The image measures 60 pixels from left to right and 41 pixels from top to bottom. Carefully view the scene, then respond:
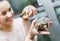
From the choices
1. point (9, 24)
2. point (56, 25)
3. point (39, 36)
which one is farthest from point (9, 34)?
point (56, 25)

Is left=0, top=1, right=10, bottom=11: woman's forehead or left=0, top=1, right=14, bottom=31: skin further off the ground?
left=0, top=1, right=10, bottom=11: woman's forehead

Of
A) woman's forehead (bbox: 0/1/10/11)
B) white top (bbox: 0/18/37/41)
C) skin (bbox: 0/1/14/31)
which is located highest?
woman's forehead (bbox: 0/1/10/11)

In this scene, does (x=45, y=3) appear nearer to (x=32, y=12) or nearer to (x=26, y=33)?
(x=32, y=12)

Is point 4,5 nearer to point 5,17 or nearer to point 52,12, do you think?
Result: point 5,17

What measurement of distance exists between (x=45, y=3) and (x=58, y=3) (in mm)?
77

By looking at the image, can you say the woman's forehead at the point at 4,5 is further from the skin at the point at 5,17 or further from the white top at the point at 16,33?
the white top at the point at 16,33

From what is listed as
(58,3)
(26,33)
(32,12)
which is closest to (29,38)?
(26,33)

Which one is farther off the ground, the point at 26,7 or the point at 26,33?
the point at 26,7

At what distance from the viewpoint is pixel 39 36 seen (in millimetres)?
1075

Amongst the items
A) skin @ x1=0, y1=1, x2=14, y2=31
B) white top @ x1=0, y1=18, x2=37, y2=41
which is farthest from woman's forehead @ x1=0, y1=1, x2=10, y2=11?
white top @ x1=0, y1=18, x2=37, y2=41

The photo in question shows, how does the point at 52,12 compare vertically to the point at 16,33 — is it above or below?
above

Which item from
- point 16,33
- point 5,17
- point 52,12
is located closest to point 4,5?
point 5,17

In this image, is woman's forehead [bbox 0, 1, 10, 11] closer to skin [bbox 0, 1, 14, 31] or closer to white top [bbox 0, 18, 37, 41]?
skin [bbox 0, 1, 14, 31]

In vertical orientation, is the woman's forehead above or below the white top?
above
